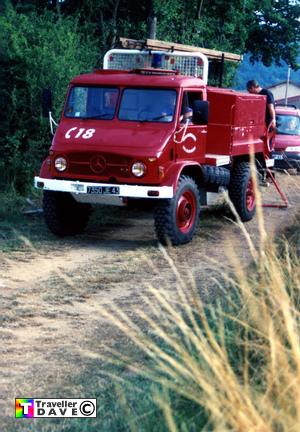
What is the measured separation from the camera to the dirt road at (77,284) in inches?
202

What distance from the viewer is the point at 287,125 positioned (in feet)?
67.1

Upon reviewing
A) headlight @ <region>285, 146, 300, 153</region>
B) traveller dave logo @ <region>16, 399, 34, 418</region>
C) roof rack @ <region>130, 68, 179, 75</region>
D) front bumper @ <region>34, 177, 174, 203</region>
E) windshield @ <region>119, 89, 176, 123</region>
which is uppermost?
roof rack @ <region>130, 68, 179, 75</region>

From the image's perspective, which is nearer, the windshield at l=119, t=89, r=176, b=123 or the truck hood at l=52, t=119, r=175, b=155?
the truck hood at l=52, t=119, r=175, b=155

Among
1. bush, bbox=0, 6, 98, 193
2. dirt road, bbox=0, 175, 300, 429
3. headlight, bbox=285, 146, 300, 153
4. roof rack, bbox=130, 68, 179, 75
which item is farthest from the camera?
headlight, bbox=285, 146, 300, 153

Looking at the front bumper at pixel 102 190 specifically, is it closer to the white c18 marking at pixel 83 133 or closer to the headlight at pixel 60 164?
the headlight at pixel 60 164

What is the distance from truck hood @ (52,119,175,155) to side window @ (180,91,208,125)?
0.34 metres

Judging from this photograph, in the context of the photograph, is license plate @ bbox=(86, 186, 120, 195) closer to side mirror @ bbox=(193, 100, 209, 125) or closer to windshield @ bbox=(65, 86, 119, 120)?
windshield @ bbox=(65, 86, 119, 120)

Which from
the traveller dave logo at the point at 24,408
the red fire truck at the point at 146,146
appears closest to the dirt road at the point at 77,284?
the traveller dave logo at the point at 24,408

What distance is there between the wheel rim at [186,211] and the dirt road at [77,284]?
0.92 feet

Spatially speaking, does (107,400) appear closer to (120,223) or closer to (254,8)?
(120,223)

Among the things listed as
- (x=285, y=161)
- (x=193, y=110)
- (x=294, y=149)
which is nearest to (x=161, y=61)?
(x=193, y=110)

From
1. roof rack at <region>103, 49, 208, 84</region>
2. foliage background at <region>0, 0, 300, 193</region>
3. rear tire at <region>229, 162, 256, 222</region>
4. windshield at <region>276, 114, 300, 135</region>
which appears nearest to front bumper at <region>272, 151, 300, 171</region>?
windshield at <region>276, 114, 300, 135</region>

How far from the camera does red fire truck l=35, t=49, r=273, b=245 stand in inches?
366

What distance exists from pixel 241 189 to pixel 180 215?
219 centimetres
